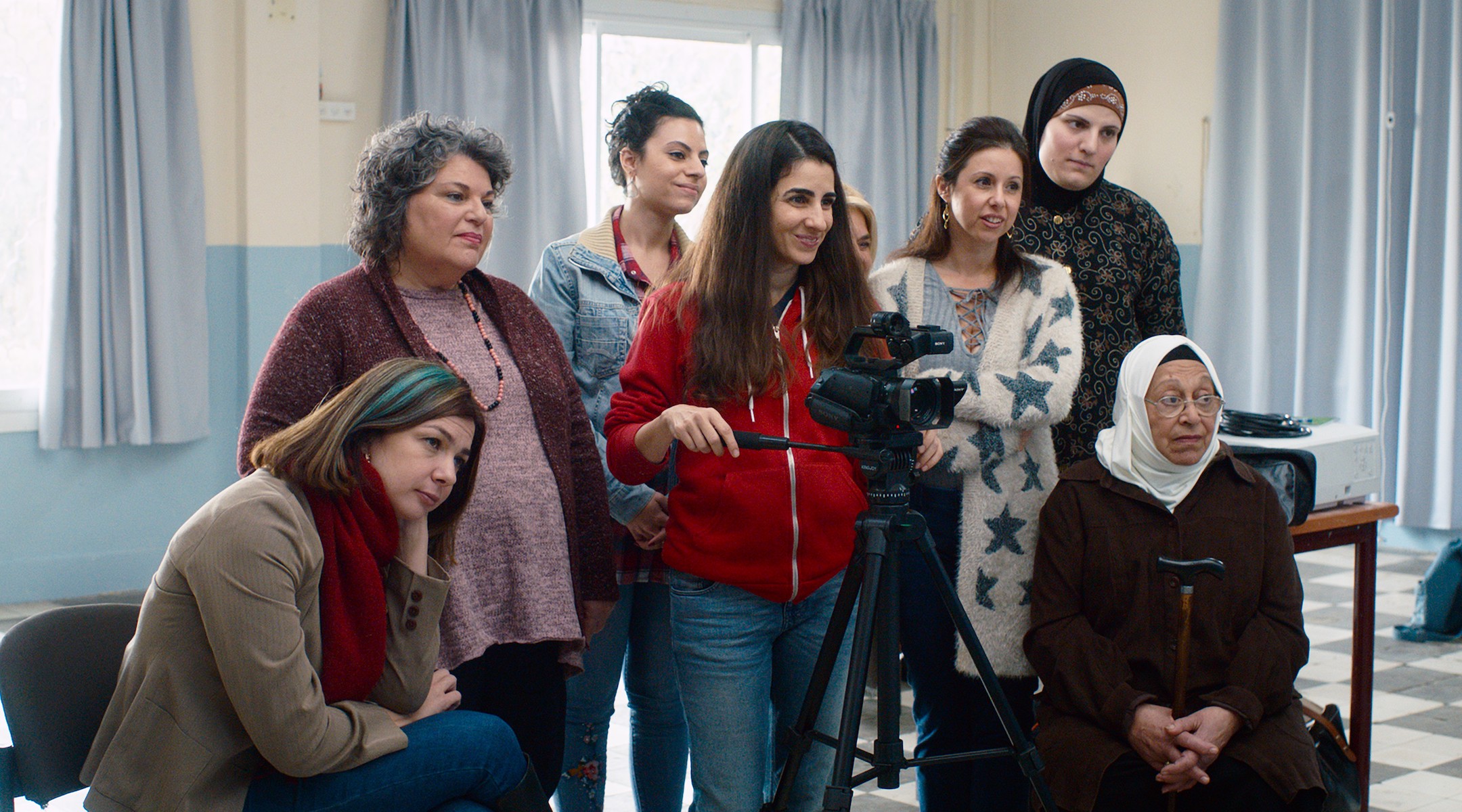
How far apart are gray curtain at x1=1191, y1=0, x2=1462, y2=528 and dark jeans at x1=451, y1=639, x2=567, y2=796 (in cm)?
429

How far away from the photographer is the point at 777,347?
1.68 meters

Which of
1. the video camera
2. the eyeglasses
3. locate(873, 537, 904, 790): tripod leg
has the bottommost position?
locate(873, 537, 904, 790): tripod leg

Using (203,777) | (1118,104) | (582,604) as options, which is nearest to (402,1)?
(1118,104)

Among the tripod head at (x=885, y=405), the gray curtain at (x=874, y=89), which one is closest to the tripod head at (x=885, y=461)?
the tripod head at (x=885, y=405)

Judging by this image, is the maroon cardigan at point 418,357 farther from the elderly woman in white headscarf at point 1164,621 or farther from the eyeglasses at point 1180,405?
the eyeglasses at point 1180,405

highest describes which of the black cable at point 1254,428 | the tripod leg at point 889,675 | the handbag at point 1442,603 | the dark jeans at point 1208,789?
the black cable at point 1254,428

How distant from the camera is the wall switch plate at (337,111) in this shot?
4.95 metres

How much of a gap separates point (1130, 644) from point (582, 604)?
34.8 inches

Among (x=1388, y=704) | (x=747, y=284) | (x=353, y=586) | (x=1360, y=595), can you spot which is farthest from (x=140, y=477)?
(x=1388, y=704)

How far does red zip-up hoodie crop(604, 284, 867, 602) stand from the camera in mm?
1630

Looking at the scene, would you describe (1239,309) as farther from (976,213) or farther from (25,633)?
(25,633)

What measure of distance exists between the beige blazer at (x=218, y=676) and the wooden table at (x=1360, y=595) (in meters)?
1.93

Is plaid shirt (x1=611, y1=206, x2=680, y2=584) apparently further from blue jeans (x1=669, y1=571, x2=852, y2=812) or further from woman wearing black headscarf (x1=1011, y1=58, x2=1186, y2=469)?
woman wearing black headscarf (x1=1011, y1=58, x2=1186, y2=469)

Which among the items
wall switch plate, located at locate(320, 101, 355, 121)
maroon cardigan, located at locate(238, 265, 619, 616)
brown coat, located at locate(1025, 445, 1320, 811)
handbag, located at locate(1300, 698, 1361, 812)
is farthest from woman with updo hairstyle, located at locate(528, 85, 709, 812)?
wall switch plate, located at locate(320, 101, 355, 121)
